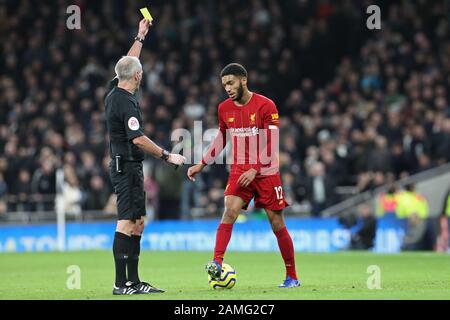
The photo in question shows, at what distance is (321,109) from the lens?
27.7 meters

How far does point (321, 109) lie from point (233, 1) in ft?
21.0

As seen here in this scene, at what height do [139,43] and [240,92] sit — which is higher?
[139,43]

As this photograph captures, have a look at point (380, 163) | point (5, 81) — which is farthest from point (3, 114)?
point (380, 163)

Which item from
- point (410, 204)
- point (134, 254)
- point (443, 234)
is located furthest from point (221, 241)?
point (410, 204)

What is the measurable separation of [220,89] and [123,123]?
1814cm

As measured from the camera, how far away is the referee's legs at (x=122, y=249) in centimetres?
1152

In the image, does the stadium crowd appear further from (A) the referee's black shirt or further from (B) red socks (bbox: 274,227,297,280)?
(A) the referee's black shirt

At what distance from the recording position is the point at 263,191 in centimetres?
1223

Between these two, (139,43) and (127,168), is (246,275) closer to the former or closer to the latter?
(127,168)

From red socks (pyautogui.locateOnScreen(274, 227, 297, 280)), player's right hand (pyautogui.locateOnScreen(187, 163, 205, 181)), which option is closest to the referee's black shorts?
player's right hand (pyautogui.locateOnScreen(187, 163, 205, 181))

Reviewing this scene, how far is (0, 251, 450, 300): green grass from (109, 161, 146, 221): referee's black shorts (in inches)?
35.3

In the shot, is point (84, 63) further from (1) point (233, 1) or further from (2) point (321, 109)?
(2) point (321, 109)

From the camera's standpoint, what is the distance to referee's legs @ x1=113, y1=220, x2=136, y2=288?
11.5 metres

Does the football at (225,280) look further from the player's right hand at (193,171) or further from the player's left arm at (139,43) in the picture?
the player's left arm at (139,43)
